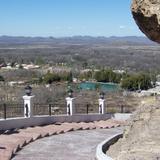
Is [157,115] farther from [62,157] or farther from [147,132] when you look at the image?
[62,157]

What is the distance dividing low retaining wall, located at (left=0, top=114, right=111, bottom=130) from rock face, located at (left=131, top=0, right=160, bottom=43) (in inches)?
399

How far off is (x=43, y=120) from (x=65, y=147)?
4.67m

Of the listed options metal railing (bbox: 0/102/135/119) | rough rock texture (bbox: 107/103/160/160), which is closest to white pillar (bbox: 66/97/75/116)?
metal railing (bbox: 0/102/135/119)

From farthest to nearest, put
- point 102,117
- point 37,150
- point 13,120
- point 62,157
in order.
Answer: point 102,117
point 13,120
point 37,150
point 62,157

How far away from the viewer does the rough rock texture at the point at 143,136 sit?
6.10 meters

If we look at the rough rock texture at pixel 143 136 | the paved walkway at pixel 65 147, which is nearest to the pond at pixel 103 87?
the paved walkway at pixel 65 147

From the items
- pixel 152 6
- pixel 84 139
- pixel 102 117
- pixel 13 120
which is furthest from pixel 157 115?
pixel 102 117

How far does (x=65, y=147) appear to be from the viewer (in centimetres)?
1514

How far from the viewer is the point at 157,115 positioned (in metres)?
8.81

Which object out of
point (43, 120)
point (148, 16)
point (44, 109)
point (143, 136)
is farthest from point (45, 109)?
point (148, 16)

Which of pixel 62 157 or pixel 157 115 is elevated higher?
pixel 157 115

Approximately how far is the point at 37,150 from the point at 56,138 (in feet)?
7.97

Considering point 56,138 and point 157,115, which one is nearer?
point 157,115

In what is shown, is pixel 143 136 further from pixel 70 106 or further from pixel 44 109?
pixel 44 109
